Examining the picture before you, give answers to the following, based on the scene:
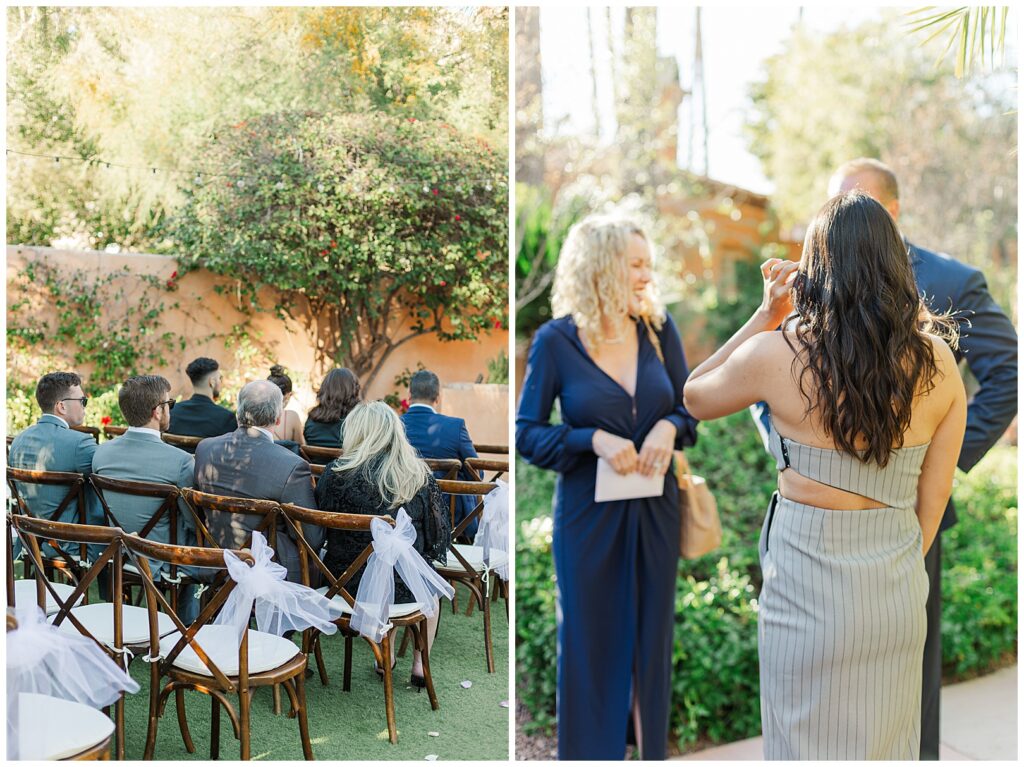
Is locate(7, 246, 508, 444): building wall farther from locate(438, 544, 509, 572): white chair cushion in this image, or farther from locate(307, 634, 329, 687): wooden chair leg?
locate(307, 634, 329, 687): wooden chair leg

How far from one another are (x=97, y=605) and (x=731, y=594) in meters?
2.72

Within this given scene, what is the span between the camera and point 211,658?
2818 mm

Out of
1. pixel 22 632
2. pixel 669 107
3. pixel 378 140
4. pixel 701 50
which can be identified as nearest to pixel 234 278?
pixel 378 140

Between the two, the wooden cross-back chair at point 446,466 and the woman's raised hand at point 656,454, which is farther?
the wooden cross-back chair at point 446,466

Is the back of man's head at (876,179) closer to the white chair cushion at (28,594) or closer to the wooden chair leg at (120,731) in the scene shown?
the wooden chair leg at (120,731)

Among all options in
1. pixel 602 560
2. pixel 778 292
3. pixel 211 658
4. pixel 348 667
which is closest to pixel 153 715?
pixel 211 658

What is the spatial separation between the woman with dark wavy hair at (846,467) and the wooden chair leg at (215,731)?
169 cm

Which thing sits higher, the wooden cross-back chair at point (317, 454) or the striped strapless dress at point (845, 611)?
the wooden cross-back chair at point (317, 454)

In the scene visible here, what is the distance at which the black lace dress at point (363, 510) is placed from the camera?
3.34 m

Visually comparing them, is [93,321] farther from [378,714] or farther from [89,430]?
[378,714]

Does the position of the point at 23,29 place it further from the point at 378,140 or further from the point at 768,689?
the point at 768,689

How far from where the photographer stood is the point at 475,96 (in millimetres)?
3264

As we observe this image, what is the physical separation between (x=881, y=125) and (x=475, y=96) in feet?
31.1

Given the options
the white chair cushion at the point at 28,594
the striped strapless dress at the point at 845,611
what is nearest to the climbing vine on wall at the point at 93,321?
the white chair cushion at the point at 28,594
